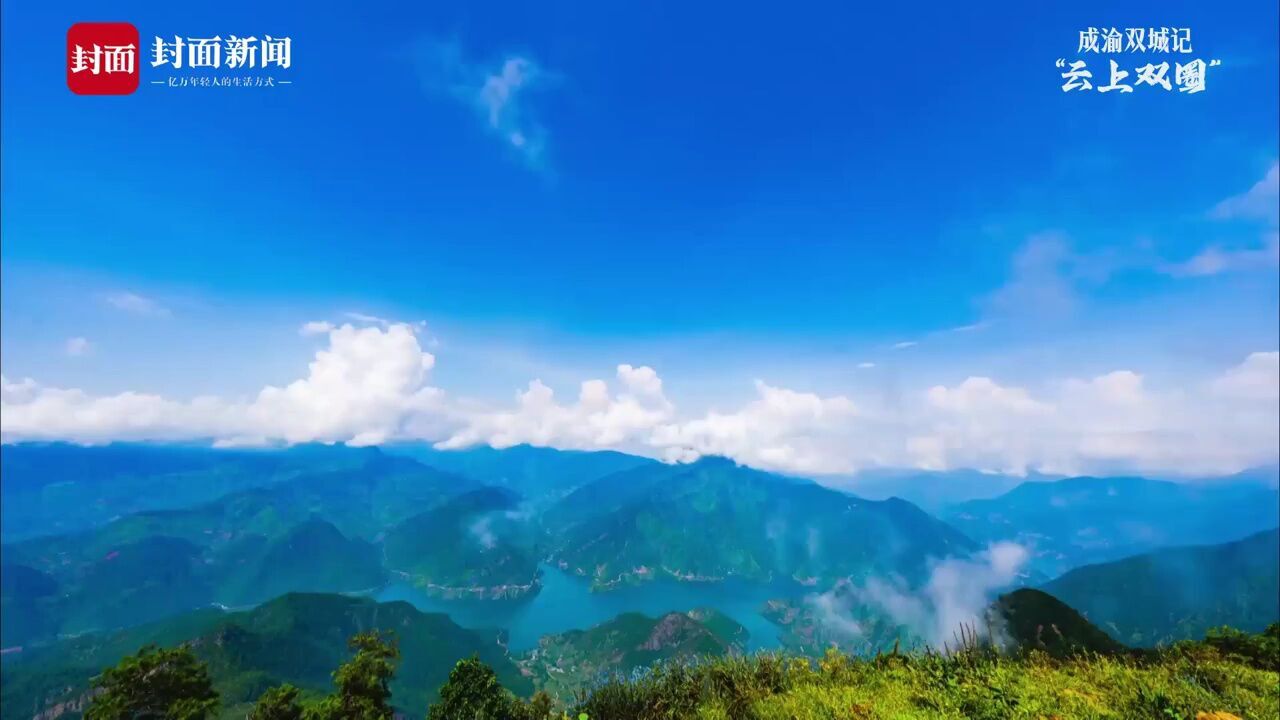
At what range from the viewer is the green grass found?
543 inches

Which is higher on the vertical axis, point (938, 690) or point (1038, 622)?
point (938, 690)

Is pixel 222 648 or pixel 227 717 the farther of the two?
pixel 222 648

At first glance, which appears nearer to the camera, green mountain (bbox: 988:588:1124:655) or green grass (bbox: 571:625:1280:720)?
green grass (bbox: 571:625:1280:720)

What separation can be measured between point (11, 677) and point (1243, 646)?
1125ft

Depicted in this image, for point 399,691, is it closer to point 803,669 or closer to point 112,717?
point 112,717

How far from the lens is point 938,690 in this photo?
15.6 meters

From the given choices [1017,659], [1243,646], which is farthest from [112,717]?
[1243,646]

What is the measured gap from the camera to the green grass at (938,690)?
13.8m

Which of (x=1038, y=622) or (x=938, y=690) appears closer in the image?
(x=938, y=690)

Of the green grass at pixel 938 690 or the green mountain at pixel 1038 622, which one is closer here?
the green grass at pixel 938 690

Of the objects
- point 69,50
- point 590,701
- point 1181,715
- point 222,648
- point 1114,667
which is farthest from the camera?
point 222,648

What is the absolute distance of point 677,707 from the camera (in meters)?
15.5

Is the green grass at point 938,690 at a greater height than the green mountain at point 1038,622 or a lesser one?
greater

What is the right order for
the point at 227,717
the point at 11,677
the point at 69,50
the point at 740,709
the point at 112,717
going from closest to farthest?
the point at 740,709 < the point at 69,50 < the point at 112,717 < the point at 227,717 < the point at 11,677
